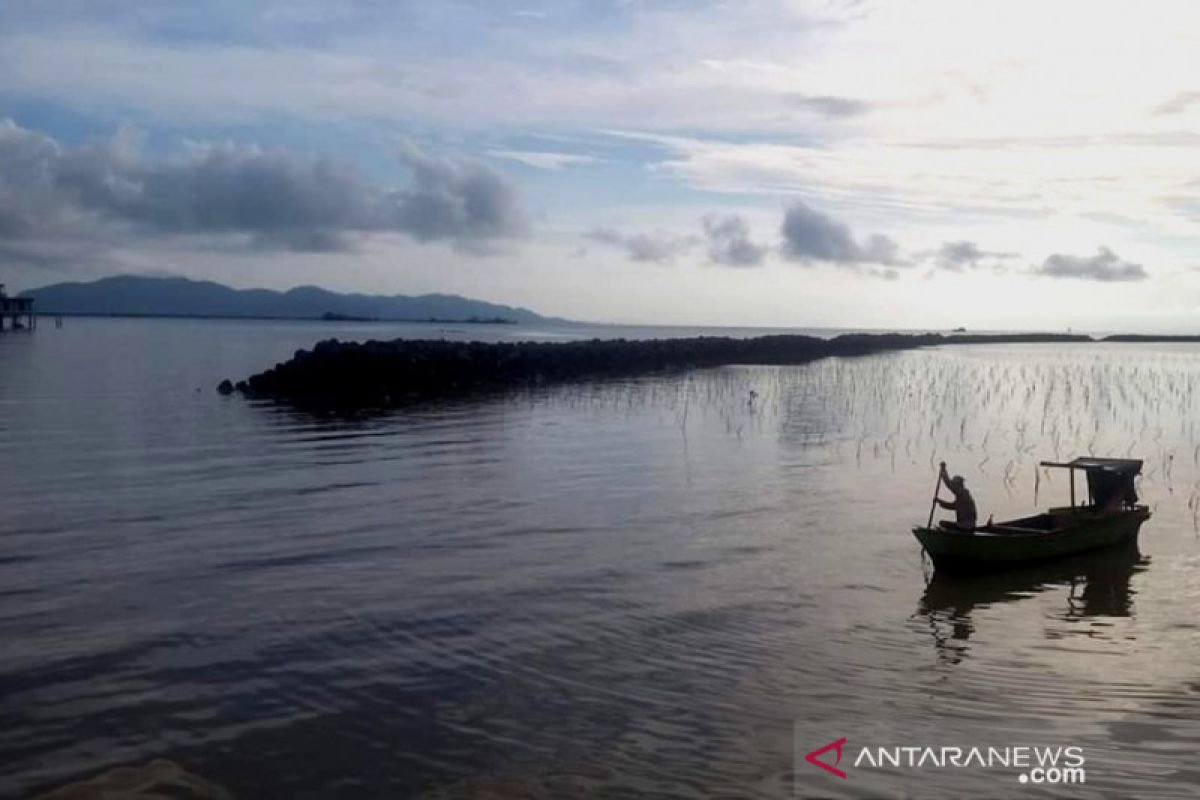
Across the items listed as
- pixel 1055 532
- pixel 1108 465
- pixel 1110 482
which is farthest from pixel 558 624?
pixel 1108 465

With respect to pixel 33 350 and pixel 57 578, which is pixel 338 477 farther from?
pixel 33 350

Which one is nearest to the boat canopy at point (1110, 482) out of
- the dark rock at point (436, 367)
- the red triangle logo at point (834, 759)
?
the red triangle logo at point (834, 759)

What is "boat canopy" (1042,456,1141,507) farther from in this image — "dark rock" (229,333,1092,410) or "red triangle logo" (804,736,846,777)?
"dark rock" (229,333,1092,410)

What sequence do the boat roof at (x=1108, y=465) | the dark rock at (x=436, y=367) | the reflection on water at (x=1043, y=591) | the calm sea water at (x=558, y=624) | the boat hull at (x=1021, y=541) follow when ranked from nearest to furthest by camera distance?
the calm sea water at (x=558, y=624)
the reflection on water at (x=1043, y=591)
the boat hull at (x=1021, y=541)
the boat roof at (x=1108, y=465)
the dark rock at (x=436, y=367)

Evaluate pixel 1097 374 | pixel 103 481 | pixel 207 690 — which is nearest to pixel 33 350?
pixel 103 481

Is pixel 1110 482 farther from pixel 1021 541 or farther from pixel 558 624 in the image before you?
pixel 558 624

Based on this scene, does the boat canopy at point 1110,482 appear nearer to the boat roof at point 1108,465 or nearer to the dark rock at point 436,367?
the boat roof at point 1108,465

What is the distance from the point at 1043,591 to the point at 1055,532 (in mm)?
1282

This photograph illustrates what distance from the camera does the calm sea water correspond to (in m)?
8.45

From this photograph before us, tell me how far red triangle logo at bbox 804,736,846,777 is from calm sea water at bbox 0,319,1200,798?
0.09m

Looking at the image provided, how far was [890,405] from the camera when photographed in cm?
3794

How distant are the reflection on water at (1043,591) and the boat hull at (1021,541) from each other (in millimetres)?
145

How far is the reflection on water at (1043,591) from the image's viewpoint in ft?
39.8

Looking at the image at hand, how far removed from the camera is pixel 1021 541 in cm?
1441
